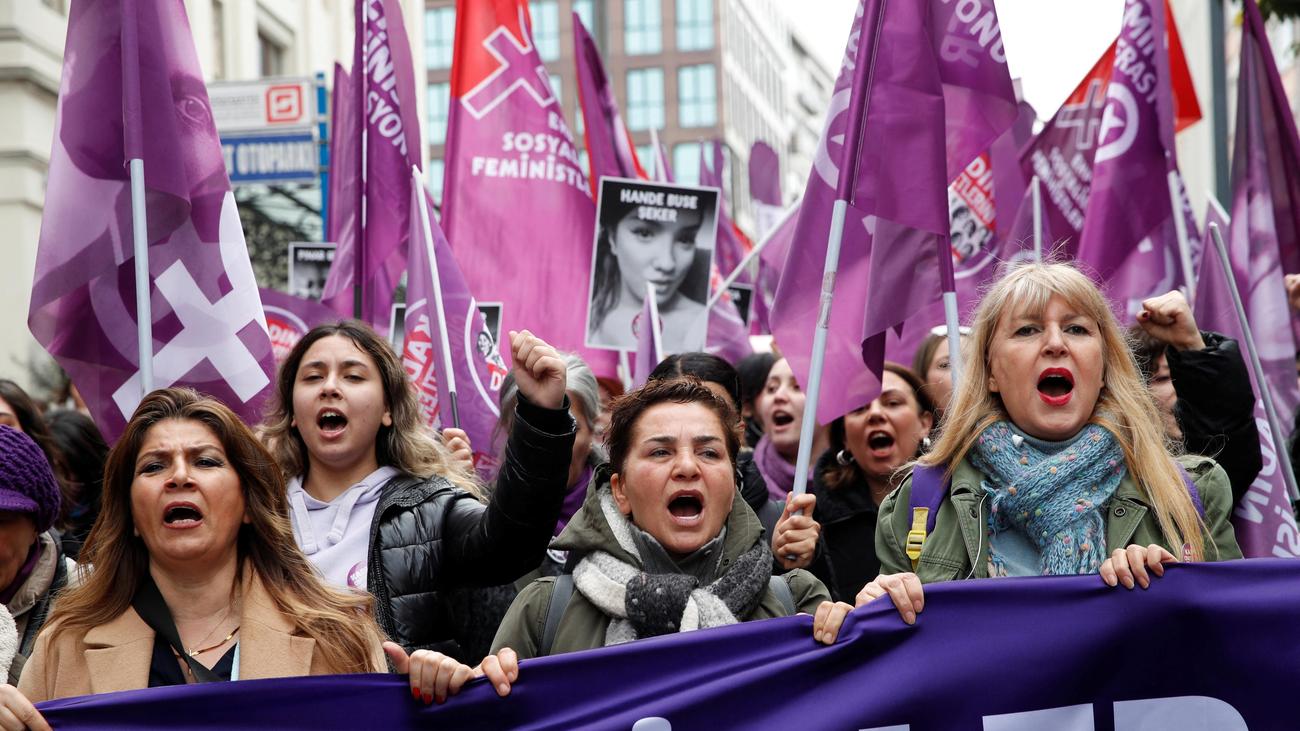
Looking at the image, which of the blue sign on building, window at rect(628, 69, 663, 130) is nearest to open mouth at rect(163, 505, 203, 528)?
the blue sign on building

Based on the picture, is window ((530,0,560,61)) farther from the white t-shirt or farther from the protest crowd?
the white t-shirt

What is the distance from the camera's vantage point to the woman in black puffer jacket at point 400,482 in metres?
3.59

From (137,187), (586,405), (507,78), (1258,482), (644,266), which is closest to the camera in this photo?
(1258,482)

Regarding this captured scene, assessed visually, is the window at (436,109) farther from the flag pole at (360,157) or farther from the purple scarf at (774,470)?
the purple scarf at (774,470)

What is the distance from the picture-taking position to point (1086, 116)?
8812 millimetres

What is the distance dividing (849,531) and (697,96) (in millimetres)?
78385

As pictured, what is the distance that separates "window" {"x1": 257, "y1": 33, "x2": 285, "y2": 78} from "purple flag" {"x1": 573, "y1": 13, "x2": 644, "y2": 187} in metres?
20.5

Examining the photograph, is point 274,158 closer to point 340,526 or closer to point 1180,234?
point 1180,234

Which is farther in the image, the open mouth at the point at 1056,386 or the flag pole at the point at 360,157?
the flag pole at the point at 360,157

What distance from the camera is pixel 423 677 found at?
310cm

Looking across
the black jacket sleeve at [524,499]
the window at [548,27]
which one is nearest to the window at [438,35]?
the window at [548,27]

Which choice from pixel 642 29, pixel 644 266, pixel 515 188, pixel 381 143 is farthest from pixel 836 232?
pixel 642 29

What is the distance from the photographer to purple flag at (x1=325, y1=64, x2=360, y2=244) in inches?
270

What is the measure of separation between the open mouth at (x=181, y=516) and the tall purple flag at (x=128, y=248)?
1495 mm
